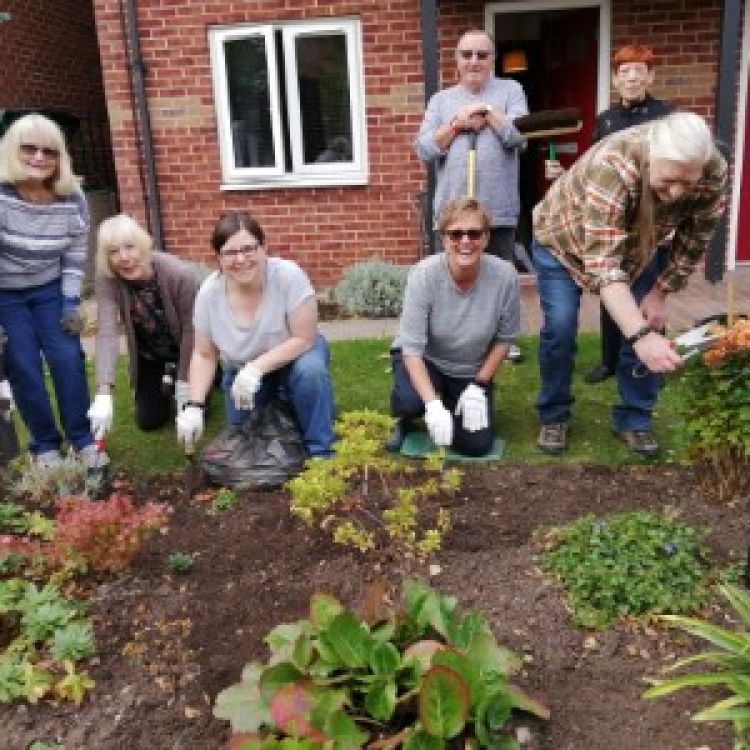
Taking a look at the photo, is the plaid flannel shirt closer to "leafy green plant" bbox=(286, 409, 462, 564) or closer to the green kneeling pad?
the green kneeling pad

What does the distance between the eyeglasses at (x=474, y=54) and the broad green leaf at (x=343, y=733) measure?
13.4 feet

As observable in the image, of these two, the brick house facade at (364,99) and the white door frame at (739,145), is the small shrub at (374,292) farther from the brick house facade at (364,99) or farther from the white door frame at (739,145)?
the white door frame at (739,145)

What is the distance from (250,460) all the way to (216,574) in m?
0.78

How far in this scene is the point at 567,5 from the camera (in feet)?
22.9

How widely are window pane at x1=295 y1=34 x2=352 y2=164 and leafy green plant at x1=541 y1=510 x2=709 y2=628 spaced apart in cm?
546

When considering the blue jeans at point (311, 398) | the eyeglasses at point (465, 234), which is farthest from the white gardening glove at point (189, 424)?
the eyeglasses at point (465, 234)

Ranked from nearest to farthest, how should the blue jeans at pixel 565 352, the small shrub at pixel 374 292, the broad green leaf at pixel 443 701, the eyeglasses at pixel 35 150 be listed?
the broad green leaf at pixel 443 701 → the eyeglasses at pixel 35 150 → the blue jeans at pixel 565 352 → the small shrub at pixel 374 292

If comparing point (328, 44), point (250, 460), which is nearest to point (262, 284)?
point (250, 460)

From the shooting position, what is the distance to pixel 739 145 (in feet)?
24.2

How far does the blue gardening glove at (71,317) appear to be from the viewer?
3916 millimetres

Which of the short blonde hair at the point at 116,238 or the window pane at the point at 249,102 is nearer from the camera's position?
the short blonde hair at the point at 116,238

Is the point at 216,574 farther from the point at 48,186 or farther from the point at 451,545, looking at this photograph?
the point at 48,186

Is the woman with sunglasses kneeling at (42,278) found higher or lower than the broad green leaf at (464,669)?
higher

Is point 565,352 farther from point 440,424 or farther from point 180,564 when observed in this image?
point 180,564
